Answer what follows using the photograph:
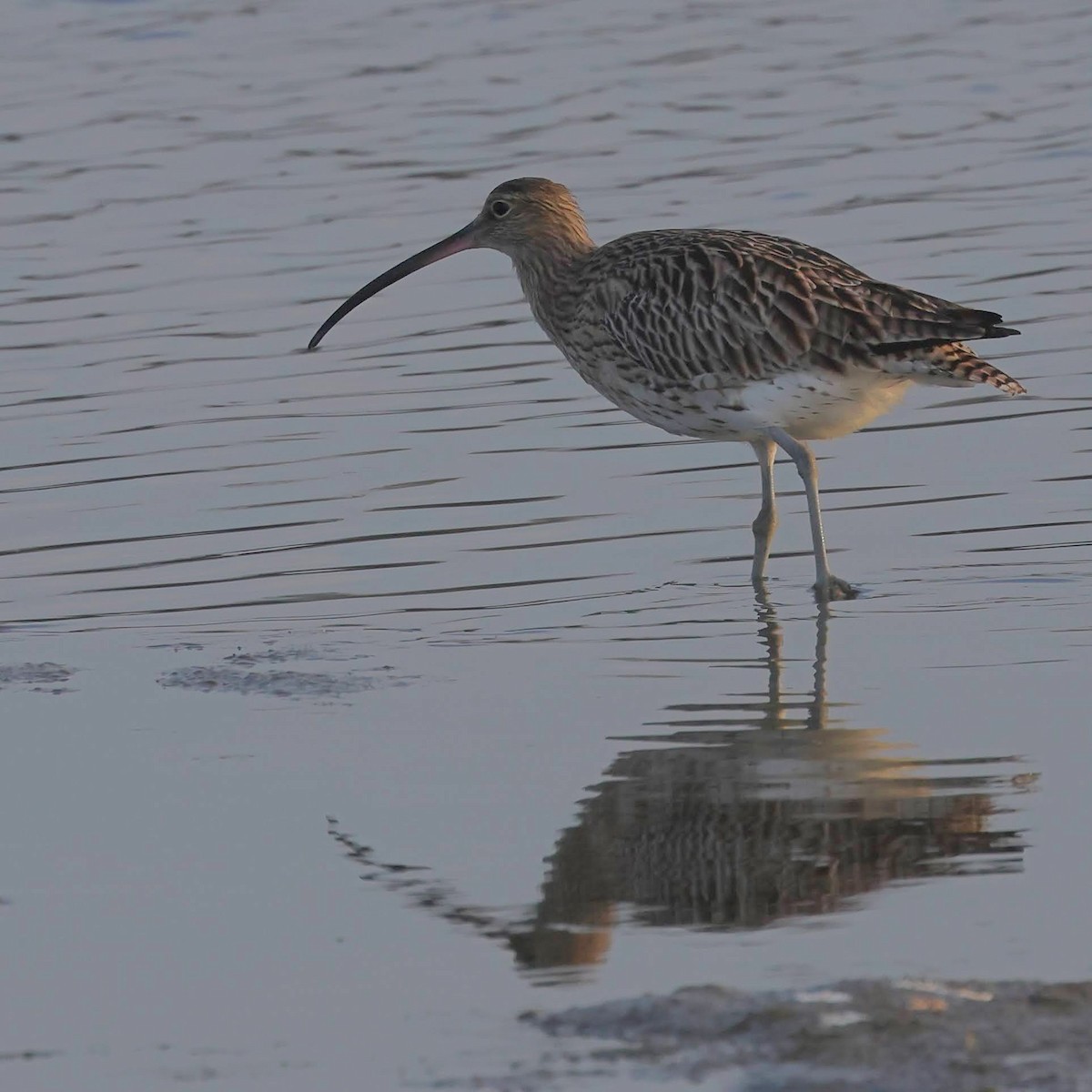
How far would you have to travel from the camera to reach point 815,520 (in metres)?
9.35

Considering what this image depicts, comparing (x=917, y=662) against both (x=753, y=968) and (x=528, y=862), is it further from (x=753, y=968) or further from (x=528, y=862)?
(x=753, y=968)

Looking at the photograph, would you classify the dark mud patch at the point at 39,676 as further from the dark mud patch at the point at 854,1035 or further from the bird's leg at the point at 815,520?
the dark mud patch at the point at 854,1035

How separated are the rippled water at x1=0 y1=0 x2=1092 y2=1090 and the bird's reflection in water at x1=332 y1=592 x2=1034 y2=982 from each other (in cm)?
2

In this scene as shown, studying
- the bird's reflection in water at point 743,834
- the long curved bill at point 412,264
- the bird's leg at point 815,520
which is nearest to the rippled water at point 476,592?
the bird's reflection in water at point 743,834

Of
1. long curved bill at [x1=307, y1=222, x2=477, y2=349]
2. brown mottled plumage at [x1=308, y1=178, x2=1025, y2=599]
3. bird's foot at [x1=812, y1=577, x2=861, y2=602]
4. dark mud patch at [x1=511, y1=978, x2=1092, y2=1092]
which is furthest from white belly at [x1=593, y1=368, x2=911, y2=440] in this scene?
dark mud patch at [x1=511, y1=978, x2=1092, y2=1092]

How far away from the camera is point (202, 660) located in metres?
8.41

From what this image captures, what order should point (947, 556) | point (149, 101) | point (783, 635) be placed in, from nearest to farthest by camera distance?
point (783, 635) → point (947, 556) → point (149, 101)

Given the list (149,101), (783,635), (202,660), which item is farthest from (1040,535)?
(149,101)

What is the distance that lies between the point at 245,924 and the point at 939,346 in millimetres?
4213

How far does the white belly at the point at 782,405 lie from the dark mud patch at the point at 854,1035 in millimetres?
4459

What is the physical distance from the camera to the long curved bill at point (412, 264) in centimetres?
1124

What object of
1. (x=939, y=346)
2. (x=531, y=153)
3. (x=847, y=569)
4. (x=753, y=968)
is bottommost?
(x=753, y=968)

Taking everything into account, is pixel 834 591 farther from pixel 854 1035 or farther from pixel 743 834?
pixel 854 1035

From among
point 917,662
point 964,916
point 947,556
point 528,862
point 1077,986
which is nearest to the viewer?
point 1077,986
